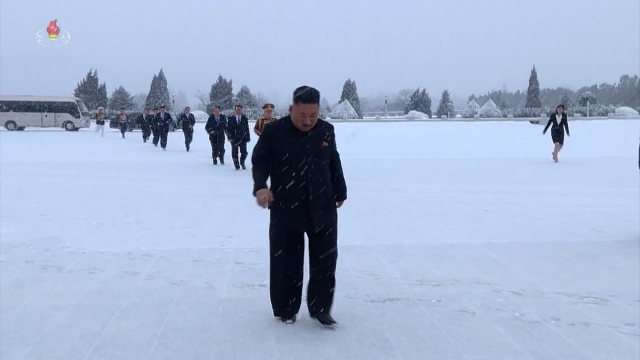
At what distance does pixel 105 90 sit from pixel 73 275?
281 feet

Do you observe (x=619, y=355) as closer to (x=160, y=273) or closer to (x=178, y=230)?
(x=160, y=273)

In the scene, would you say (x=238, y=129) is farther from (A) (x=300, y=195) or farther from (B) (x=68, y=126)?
(B) (x=68, y=126)

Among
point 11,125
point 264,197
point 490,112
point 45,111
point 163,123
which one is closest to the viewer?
point 264,197

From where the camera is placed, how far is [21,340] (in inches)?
163

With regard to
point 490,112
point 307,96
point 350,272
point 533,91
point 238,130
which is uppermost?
point 533,91

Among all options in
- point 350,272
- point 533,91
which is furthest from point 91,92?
point 350,272

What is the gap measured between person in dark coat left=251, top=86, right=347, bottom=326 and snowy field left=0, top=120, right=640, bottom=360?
0.27 meters

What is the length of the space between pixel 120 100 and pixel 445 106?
39.5 meters

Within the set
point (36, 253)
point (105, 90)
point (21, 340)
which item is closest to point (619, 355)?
point (21, 340)

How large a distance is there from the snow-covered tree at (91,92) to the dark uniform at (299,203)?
277ft

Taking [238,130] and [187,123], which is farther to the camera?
[187,123]

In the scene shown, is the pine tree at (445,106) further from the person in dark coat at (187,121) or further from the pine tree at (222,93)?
the person in dark coat at (187,121)

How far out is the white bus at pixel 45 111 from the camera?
44812 millimetres

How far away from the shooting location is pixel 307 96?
161 inches
